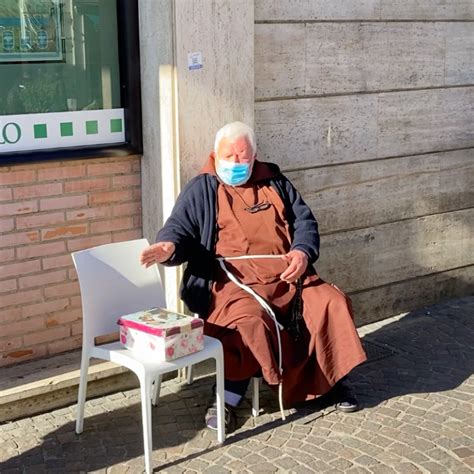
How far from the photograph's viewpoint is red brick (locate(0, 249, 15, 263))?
4480 millimetres

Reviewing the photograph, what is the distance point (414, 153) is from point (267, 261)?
1.98m

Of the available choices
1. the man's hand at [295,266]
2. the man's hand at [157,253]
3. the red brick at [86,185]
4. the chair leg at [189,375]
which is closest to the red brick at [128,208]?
the red brick at [86,185]

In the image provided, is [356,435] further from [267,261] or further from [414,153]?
[414,153]

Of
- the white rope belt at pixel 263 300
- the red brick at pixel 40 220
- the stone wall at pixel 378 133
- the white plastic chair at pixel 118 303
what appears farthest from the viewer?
the stone wall at pixel 378 133

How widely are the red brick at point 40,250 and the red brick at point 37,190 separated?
0.87 ft

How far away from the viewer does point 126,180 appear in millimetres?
4840

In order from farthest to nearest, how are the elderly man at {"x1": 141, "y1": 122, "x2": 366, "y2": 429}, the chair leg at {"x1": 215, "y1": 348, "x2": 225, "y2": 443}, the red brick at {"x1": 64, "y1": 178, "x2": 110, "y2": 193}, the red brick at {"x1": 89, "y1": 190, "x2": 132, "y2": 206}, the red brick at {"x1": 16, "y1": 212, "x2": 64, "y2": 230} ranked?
the red brick at {"x1": 89, "y1": 190, "x2": 132, "y2": 206}
the red brick at {"x1": 64, "y1": 178, "x2": 110, "y2": 193}
the red brick at {"x1": 16, "y1": 212, "x2": 64, "y2": 230}
the elderly man at {"x1": 141, "y1": 122, "x2": 366, "y2": 429}
the chair leg at {"x1": 215, "y1": 348, "x2": 225, "y2": 443}

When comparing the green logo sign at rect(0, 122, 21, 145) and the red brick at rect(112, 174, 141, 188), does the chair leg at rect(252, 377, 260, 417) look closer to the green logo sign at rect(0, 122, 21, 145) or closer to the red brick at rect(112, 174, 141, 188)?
the red brick at rect(112, 174, 141, 188)

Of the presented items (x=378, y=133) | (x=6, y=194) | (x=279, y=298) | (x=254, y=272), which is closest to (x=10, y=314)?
(x=6, y=194)

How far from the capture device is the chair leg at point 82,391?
406cm

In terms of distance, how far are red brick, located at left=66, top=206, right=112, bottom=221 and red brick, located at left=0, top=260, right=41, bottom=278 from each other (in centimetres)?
30

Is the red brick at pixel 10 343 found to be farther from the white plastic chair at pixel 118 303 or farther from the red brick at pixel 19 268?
the white plastic chair at pixel 118 303

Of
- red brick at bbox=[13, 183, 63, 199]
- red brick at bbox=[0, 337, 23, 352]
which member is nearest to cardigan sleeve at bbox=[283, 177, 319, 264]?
red brick at bbox=[13, 183, 63, 199]

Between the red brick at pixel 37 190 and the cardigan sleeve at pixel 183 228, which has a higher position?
the red brick at pixel 37 190
